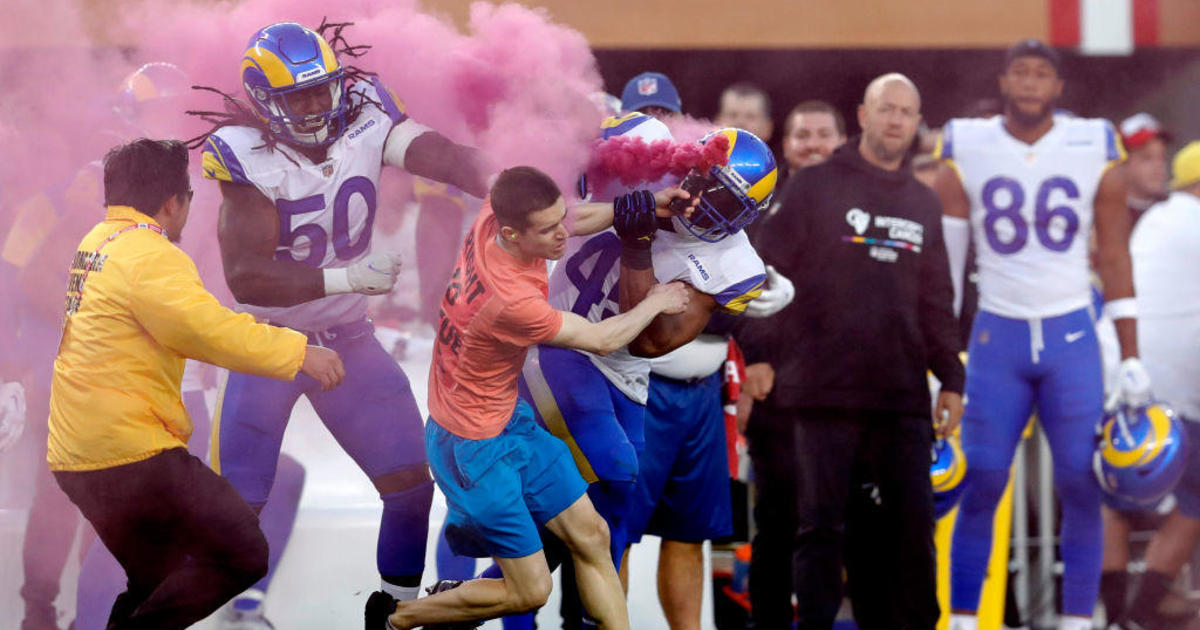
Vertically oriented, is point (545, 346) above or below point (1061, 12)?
below

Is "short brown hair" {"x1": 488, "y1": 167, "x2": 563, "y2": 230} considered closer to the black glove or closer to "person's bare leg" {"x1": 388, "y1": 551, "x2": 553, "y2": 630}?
the black glove

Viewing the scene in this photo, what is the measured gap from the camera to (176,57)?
3.25 m

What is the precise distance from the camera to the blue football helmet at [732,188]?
3145 millimetres

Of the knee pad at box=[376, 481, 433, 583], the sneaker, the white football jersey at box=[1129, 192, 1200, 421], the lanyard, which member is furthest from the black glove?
the white football jersey at box=[1129, 192, 1200, 421]

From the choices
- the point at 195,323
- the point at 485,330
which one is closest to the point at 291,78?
the point at 195,323

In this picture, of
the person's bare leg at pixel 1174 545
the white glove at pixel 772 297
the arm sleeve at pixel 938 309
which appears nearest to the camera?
the white glove at pixel 772 297

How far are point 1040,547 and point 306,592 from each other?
3.01 metres

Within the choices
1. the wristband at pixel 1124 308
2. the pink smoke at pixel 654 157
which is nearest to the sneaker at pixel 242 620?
the pink smoke at pixel 654 157

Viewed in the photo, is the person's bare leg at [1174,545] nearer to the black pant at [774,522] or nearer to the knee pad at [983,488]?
the knee pad at [983,488]

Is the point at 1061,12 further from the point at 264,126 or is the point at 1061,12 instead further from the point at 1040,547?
the point at 264,126

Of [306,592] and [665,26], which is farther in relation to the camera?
[665,26]

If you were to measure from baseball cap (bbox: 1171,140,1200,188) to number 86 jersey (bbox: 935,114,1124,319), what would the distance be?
2.80 ft

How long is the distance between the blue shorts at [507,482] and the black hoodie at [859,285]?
1013mm

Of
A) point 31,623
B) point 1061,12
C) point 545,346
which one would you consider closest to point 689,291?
point 545,346
